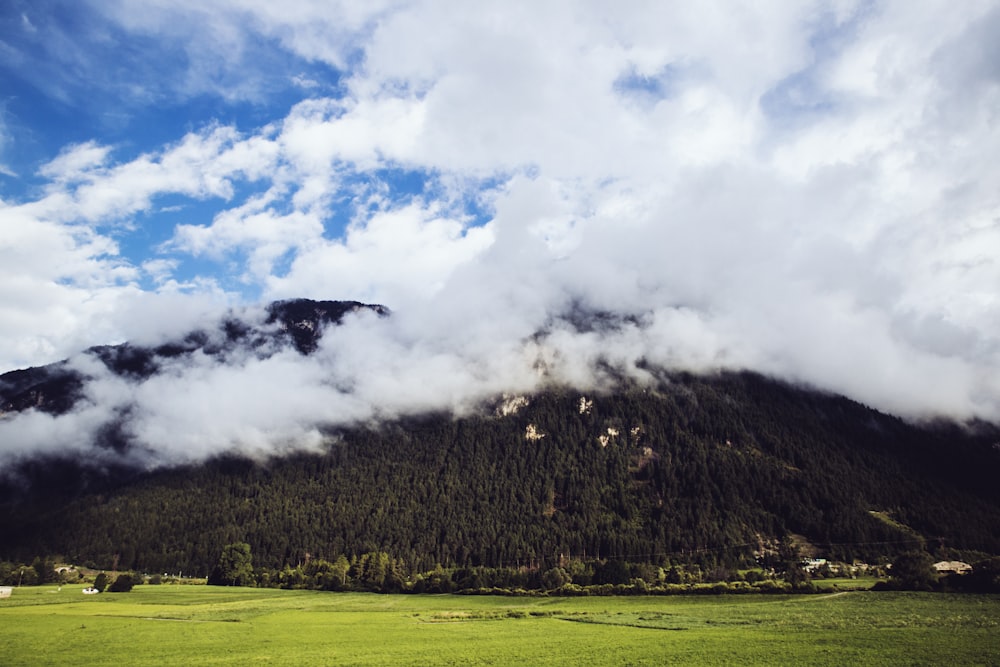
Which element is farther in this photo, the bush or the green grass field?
the bush

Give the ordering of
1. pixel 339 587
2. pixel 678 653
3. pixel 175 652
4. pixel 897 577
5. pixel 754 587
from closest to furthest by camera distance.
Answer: pixel 678 653
pixel 175 652
pixel 897 577
pixel 754 587
pixel 339 587

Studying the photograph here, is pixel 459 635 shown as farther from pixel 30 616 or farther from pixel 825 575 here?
pixel 825 575

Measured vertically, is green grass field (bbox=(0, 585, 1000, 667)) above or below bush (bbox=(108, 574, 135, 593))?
above

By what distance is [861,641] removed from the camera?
62.1 m

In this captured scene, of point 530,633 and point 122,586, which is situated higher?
point 530,633

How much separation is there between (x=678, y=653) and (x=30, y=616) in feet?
339

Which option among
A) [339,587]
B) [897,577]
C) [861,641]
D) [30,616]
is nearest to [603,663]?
[861,641]

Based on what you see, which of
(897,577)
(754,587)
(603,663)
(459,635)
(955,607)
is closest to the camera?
(603,663)

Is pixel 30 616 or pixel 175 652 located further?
pixel 30 616

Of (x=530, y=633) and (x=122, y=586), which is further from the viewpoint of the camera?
(x=122, y=586)

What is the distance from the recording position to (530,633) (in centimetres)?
7962

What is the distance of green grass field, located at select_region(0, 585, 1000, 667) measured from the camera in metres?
57.0

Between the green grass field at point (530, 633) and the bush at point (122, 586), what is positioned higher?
the green grass field at point (530, 633)

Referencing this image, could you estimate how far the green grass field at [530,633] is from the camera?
57.0 metres
